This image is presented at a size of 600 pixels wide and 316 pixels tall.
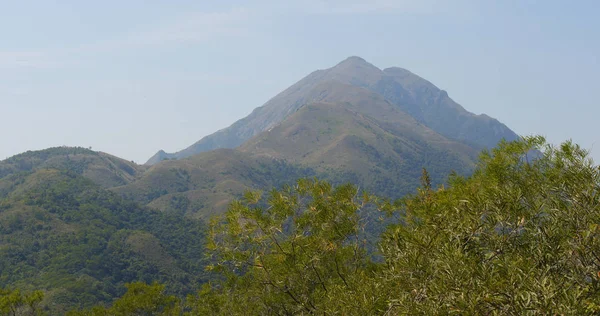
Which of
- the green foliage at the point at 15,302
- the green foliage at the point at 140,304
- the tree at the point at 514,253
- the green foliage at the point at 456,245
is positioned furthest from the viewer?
the green foliage at the point at 140,304

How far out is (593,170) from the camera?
1209 cm

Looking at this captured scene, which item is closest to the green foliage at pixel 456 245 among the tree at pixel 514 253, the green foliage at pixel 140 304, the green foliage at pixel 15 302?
the tree at pixel 514 253

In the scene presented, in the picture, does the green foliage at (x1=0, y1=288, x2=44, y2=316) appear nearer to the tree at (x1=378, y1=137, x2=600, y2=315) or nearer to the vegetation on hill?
the vegetation on hill

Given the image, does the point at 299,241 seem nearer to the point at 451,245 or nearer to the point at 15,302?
the point at 451,245

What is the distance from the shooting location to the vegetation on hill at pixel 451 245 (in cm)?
889

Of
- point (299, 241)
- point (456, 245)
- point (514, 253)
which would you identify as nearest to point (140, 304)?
point (299, 241)

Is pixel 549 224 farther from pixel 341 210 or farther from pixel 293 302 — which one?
pixel 293 302

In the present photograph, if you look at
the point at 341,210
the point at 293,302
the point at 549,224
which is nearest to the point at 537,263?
the point at 549,224

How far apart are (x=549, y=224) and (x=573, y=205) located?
0.76 meters

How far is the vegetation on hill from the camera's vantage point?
889 centimetres

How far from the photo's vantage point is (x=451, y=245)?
33.3ft

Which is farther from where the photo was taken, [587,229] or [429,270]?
[429,270]

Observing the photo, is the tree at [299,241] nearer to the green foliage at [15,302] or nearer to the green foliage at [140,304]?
the green foliage at [140,304]

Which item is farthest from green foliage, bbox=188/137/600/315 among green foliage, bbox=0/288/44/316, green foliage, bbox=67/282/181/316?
green foliage, bbox=0/288/44/316
